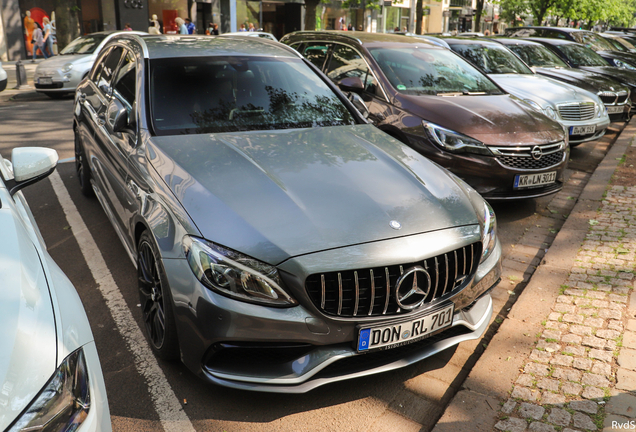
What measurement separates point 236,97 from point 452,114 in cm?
245

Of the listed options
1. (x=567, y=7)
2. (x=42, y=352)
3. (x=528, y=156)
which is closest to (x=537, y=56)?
(x=528, y=156)

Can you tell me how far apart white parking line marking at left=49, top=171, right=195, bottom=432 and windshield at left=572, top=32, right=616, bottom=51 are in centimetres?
1330

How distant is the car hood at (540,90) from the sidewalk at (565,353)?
334 cm

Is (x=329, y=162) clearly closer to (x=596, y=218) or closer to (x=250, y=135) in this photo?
(x=250, y=135)

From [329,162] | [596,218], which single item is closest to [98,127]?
[329,162]

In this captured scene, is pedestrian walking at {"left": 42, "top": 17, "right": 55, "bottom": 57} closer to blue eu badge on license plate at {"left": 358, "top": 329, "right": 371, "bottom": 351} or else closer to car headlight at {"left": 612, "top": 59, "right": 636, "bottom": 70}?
car headlight at {"left": 612, "top": 59, "right": 636, "bottom": 70}

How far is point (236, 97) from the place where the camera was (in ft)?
13.4

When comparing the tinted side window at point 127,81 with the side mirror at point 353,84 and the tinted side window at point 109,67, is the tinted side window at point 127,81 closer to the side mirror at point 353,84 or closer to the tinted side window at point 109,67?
the tinted side window at point 109,67

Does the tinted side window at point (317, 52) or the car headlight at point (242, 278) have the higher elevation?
the tinted side window at point (317, 52)

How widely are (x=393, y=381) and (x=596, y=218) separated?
360 cm

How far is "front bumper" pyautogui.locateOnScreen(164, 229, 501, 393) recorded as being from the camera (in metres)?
2.52

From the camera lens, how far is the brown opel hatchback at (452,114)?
532 cm

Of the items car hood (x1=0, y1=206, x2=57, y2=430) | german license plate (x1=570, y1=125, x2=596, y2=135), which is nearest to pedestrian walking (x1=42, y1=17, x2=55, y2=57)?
german license plate (x1=570, y1=125, x2=596, y2=135)

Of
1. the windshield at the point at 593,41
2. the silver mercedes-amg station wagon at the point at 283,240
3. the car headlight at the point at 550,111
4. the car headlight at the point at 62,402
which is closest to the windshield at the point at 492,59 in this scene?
the car headlight at the point at 550,111
